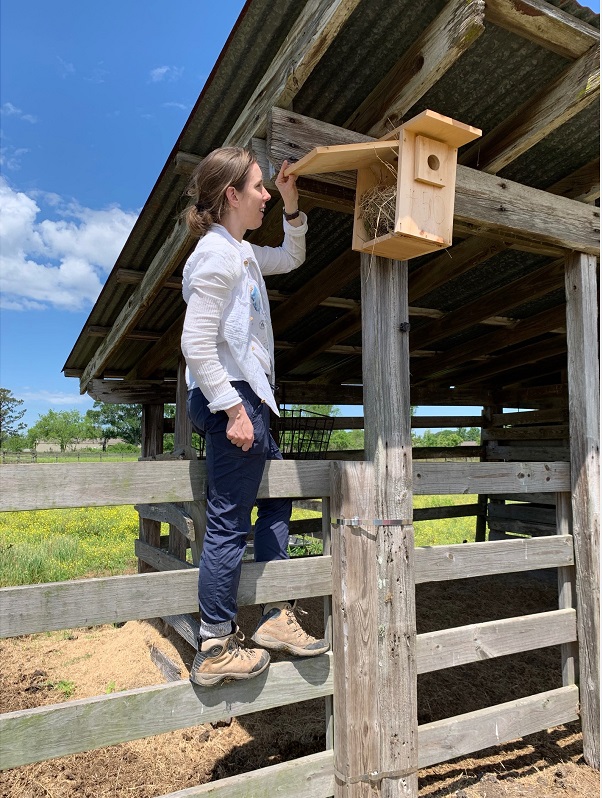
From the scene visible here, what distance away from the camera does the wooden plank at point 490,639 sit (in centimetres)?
287

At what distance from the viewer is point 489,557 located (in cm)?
313

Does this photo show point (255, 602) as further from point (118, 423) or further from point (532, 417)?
point (118, 423)

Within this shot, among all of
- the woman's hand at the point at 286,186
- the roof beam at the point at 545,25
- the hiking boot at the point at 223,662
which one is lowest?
the hiking boot at the point at 223,662

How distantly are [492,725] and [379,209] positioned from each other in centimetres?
267

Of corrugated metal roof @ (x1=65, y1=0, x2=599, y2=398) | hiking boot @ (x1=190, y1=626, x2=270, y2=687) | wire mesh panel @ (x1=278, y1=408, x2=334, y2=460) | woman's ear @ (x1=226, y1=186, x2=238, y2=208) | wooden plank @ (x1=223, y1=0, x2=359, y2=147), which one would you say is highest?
corrugated metal roof @ (x1=65, y1=0, x2=599, y2=398)

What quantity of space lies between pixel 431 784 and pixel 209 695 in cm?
155

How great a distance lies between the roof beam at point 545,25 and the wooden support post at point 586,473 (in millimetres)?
1245

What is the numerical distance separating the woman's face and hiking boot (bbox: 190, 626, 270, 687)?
168cm

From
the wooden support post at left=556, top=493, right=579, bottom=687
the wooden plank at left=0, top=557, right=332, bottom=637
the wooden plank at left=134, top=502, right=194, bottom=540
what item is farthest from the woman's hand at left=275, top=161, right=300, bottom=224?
the wooden support post at left=556, top=493, right=579, bottom=687

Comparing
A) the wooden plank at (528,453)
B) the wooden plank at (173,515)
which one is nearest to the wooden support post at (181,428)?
the wooden plank at (173,515)

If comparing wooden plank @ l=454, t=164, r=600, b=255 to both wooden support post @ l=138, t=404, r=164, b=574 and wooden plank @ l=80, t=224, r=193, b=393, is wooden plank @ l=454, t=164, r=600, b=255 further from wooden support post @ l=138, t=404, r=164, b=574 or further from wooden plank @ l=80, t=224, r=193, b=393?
wooden support post @ l=138, t=404, r=164, b=574

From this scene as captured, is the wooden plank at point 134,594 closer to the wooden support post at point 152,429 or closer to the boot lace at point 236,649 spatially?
the boot lace at point 236,649

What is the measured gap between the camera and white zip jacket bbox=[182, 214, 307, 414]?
2043mm

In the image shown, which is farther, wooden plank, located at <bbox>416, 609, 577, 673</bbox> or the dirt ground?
the dirt ground
